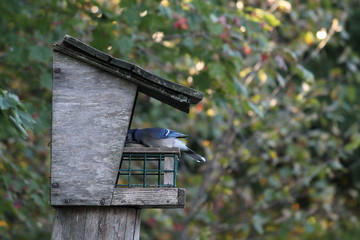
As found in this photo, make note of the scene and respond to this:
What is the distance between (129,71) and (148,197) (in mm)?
702

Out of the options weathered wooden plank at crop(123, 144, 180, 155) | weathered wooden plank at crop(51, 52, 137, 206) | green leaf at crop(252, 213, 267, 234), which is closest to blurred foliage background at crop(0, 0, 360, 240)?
green leaf at crop(252, 213, 267, 234)

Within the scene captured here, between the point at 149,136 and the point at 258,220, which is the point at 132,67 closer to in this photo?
the point at 149,136

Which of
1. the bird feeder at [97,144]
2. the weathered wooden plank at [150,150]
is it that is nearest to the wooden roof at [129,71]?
the bird feeder at [97,144]

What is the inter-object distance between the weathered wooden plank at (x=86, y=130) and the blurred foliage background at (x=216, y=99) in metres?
0.77

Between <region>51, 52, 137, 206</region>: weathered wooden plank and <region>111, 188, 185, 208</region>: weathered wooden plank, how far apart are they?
2.3 inches

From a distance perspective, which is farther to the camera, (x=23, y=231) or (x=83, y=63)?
(x=23, y=231)

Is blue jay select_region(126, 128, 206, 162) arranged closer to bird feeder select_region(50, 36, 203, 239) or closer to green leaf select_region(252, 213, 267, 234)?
bird feeder select_region(50, 36, 203, 239)

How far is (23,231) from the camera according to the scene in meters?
9.10

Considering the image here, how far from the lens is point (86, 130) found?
395 centimetres

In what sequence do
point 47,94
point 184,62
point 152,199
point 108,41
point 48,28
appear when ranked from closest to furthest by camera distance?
point 152,199 < point 108,41 < point 48,28 < point 47,94 < point 184,62

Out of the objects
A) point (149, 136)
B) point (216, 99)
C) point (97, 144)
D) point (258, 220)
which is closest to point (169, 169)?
point (149, 136)

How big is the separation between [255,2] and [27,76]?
12.9ft

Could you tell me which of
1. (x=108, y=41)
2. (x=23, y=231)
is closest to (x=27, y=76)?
(x=108, y=41)

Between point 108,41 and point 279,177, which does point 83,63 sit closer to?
point 108,41
